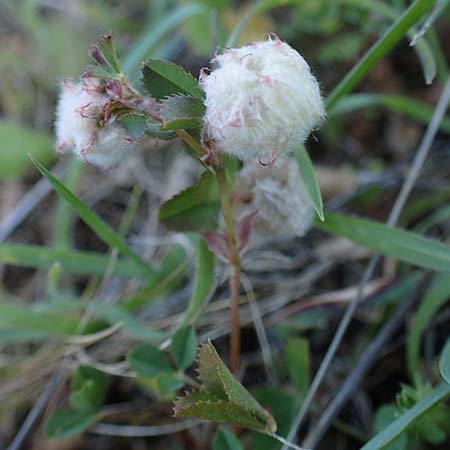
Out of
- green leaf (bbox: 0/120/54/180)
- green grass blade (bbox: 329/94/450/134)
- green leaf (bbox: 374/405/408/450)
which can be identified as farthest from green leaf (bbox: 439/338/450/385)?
green leaf (bbox: 0/120/54/180)

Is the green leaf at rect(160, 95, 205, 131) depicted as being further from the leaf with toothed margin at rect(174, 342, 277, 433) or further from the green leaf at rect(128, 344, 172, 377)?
the green leaf at rect(128, 344, 172, 377)

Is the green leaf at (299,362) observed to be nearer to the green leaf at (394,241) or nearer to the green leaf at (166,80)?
the green leaf at (394,241)

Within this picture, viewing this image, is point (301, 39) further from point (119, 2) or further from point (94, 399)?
point (94, 399)

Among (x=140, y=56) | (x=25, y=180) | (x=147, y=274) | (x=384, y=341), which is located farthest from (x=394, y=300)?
(x=25, y=180)

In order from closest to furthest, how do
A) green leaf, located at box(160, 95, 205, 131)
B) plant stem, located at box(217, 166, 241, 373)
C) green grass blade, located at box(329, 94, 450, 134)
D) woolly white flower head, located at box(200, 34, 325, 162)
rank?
woolly white flower head, located at box(200, 34, 325, 162), green leaf, located at box(160, 95, 205, 131), plant stem, located at box(217, 166, 241, 373), green grass blade, located at box(329, 94, 450, 134)

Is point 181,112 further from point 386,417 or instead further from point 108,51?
point 386,417

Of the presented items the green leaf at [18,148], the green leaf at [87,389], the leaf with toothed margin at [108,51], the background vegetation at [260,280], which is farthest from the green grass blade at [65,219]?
the leaf with toothed margin at [108,51]
